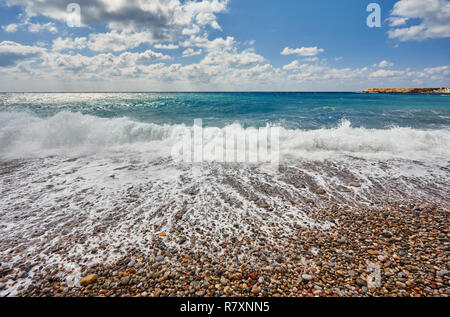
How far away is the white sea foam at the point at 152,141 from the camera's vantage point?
9.34 meters

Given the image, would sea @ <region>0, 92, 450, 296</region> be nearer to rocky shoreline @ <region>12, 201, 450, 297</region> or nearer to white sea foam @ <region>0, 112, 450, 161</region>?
white sea foam @ <region>0, 112, 450, 161</region>

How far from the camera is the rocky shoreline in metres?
2.83

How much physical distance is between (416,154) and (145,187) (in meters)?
12.1

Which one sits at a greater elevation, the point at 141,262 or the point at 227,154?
the point at 227,154

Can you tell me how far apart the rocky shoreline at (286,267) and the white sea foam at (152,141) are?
5.23 m

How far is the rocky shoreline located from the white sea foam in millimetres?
5226

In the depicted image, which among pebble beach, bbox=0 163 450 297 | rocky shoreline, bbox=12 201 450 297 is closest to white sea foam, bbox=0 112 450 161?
pebble beach, bbox=0 163 450 297

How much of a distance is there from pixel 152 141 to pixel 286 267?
35.6 ft

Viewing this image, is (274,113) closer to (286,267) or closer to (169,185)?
(169,185)

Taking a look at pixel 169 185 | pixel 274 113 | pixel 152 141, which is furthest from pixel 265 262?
pixel 274 113

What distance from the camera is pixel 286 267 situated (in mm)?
3189
